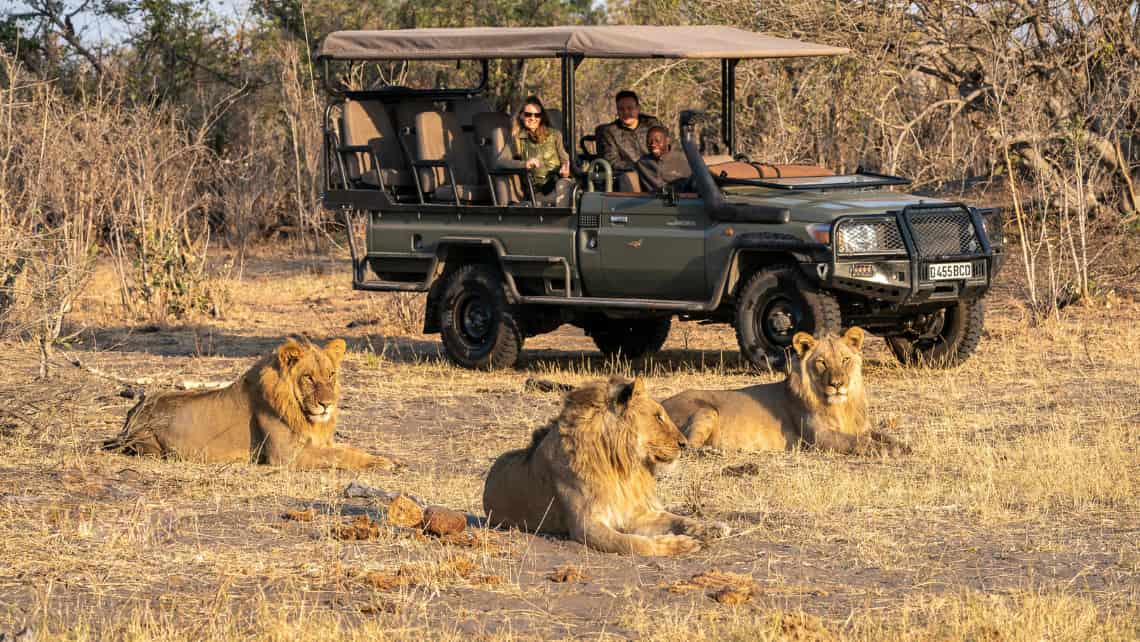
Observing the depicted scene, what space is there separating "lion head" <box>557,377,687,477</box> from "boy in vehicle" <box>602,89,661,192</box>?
6.48 meters

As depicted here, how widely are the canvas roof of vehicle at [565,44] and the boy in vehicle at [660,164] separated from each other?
771 mm

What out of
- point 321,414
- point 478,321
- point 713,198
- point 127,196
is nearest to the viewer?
point 321,414

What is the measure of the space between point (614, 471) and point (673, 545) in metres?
0.37

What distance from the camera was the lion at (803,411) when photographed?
9.73 m

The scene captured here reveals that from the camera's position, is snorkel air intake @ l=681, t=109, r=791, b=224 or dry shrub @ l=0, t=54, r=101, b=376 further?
snorkel air intake @ l=681, t=109, r=791, b=224

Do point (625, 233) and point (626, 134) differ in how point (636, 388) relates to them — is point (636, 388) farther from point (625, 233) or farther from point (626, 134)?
point (626, 134)

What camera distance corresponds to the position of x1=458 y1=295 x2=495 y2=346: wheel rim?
13.8m

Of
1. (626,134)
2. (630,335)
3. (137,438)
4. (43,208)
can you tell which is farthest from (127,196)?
(137,438)

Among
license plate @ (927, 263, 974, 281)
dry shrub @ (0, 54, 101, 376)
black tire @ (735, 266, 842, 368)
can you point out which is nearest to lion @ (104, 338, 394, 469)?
dry shrub @ (0, 54, 101, 376)

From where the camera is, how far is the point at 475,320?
13.9 metres

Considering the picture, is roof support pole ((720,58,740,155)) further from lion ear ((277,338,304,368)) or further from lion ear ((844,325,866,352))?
lion ear ((277,338,304,368))

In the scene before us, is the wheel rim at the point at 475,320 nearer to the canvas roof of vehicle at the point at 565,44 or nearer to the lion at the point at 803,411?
the canvas roof of vehicle at the point at 565,44

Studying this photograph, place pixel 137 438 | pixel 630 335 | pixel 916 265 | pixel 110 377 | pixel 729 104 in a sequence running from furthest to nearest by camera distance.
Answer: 1. pixel 630 335
2. pixel 729 104
3. pixel 916 265
4. pixel 110 377
5. pixel 137 438

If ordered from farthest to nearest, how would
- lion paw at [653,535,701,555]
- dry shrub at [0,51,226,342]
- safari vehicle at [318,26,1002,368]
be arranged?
dry shrub at [0,51,226,342] < safari vehicle at [318,26,1002,368] < lion paw at [653,535,701,555]
